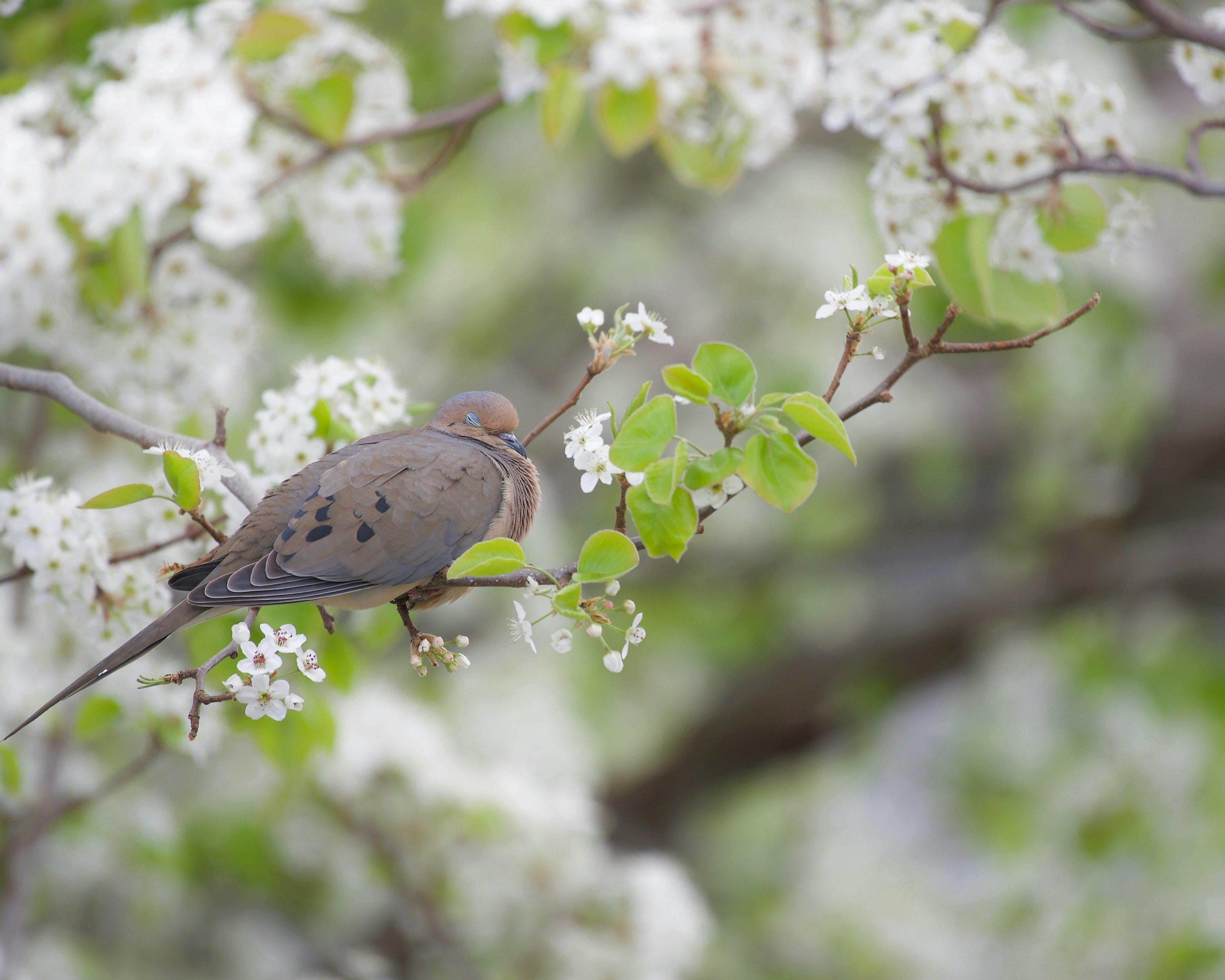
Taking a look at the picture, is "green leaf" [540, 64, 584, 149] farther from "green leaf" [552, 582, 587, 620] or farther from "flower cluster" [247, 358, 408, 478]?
"green leaf" [552, 582, 587, 620]

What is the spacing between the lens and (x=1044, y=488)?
4770 mm

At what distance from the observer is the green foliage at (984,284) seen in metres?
1.91

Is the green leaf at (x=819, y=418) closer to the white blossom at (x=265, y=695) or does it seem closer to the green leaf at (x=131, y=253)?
the white blossom at (x=265, y=695)

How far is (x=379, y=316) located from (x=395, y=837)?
185 cm

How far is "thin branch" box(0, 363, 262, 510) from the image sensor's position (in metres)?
1.54

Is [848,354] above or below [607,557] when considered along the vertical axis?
above

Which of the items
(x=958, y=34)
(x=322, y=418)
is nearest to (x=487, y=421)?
(x=322, y=418)

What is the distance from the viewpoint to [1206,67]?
6.46 feet

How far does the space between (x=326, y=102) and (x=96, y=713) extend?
4.48 ft

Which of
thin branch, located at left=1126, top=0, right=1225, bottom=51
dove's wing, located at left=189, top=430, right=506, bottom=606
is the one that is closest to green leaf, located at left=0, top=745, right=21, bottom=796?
dove's wing, located at left=189, top=430, right=506, bottom=606

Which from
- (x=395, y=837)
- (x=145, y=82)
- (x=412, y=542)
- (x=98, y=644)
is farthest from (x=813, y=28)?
(x=395, y=837)

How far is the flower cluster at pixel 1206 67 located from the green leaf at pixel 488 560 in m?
1.61

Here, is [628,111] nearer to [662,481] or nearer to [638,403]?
[638,403]

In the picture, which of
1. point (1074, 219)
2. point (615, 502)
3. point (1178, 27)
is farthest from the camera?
point (615, 502)
